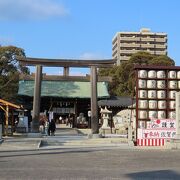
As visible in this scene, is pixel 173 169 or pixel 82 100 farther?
pixel 82 100

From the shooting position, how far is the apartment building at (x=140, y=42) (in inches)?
5394

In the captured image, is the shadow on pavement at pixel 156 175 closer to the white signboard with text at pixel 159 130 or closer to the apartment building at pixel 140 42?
the white signboard with text at pixel 159 130

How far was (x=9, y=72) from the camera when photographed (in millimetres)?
63875

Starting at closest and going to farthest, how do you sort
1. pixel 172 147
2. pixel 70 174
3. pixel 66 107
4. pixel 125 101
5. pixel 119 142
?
pixel 70 174 → pixel 172 147 → pixel 119 142 → pixel 125 101 → pixel 66 107

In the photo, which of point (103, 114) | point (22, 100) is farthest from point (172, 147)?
point (22, 100)

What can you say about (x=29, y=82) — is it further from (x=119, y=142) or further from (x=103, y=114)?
(x=119, y=142)

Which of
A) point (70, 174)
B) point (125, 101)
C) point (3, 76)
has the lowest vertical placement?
point (70, 174)

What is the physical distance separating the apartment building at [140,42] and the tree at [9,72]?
71927 mm

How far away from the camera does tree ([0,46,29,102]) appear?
5853cm

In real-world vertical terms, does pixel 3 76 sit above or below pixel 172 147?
above

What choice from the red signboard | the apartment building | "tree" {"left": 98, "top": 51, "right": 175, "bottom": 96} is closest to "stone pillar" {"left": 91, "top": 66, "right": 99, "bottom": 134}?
the red signboard

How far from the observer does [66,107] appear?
59625 millimetres

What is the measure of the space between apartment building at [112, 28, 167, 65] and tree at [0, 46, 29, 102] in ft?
236

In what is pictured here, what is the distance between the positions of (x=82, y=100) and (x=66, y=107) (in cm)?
278
